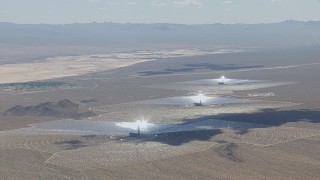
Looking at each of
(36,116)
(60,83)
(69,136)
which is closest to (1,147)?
(69,136)

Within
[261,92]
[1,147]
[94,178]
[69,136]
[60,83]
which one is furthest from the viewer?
[60,83]

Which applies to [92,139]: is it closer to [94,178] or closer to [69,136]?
[69,136]

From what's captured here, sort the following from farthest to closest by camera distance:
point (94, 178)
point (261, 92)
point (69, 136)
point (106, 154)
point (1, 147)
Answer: point (261, 92)
point (69, 136)
point (1, 147)
point (106, 154)
point (94, 178)

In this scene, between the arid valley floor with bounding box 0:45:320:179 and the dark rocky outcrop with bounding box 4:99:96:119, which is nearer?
the arid valley floor with bounding box 0:45:320:179

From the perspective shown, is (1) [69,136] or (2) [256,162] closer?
(2) [256,162]

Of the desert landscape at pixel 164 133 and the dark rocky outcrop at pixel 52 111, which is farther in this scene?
the dark rocky outcrop at pixel 52 111

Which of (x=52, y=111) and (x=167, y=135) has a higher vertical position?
(x=52, y=111)

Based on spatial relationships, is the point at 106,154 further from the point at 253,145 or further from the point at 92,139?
the point at 253,145

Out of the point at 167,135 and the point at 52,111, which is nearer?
the point at 167,135

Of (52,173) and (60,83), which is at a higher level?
(60,83)

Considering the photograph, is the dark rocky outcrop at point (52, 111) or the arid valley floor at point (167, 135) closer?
the arid valley floor at point (167, 135)

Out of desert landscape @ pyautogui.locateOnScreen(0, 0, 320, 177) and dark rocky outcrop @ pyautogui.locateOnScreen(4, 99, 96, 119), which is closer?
desert landscape @ pyautogui.locateOnScreen(0, 0, 320, 177)
